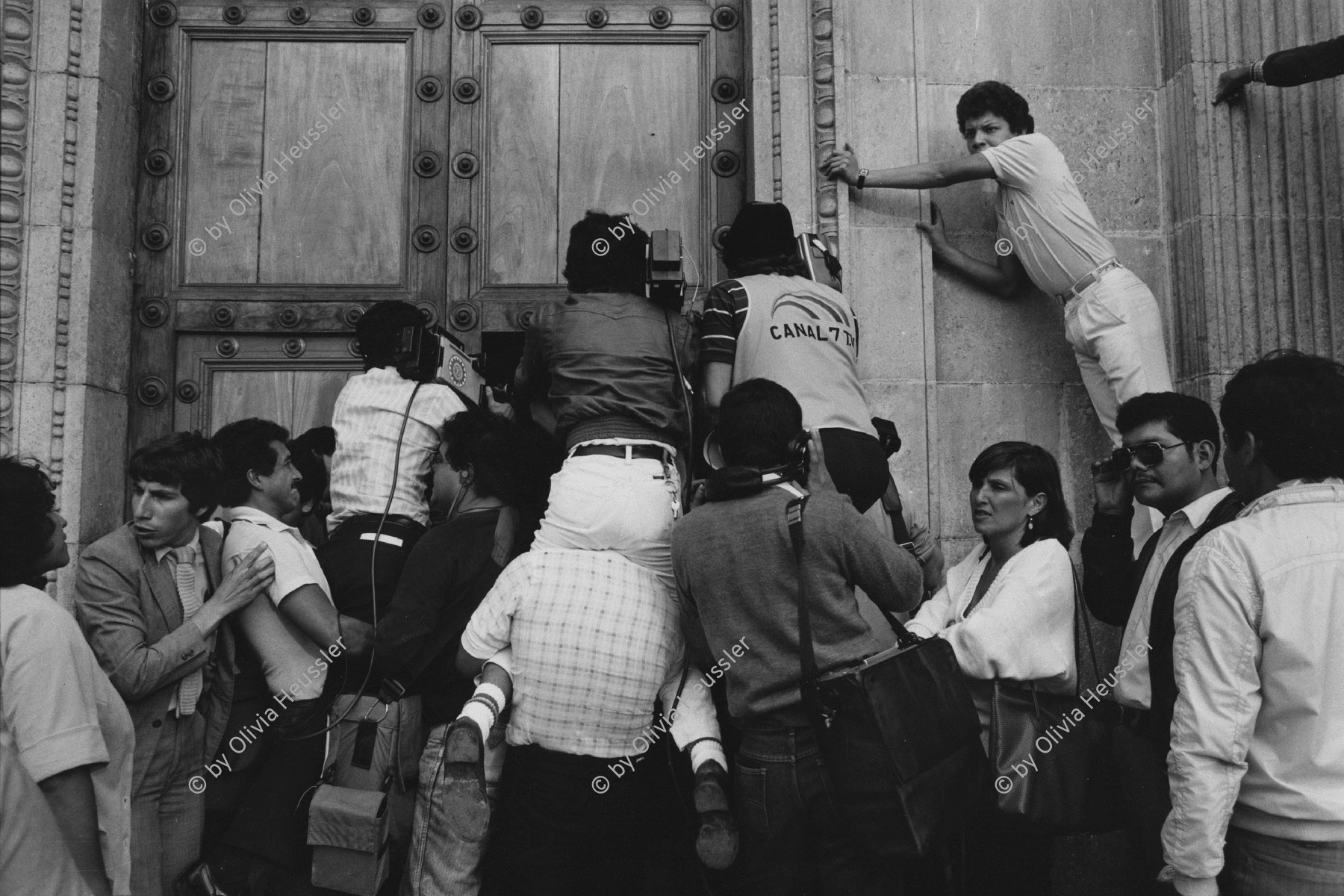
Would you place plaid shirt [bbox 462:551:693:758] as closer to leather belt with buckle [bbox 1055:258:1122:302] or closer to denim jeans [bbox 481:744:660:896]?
denim jeans [bbox 481:744:660:896]

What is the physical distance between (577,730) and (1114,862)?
91.8 inches

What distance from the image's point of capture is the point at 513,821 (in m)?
3.78

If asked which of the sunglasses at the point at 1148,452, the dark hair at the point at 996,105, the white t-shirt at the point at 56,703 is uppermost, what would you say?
the dark hair at the point at 996,105

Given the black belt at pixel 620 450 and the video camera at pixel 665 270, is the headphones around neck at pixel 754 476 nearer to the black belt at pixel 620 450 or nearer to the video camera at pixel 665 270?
the black belt at pixel 620 450

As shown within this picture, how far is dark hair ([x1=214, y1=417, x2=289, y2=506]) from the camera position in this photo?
4328mm

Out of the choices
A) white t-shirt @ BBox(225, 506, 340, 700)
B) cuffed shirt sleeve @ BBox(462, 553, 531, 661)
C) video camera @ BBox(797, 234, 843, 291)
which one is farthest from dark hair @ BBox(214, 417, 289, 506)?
video camera @ BBox(797, 234, 843, 291)

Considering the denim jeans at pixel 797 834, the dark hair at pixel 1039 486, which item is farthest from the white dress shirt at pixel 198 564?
the dark hair at pixel 1039 486

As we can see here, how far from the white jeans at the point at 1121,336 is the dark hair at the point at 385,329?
259 centimetres

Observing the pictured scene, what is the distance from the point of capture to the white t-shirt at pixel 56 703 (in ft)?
9.52

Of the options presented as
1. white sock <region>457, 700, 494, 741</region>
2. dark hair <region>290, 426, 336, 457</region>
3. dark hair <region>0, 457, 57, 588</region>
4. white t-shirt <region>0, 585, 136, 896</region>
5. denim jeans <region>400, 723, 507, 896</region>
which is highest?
dark hair <region>290, 426, 336, 457</region>

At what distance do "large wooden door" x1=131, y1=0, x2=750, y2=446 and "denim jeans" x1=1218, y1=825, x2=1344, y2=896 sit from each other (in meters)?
3.40

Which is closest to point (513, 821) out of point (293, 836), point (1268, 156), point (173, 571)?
point (293, 836)

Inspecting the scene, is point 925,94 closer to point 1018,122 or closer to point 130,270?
point 1018,122

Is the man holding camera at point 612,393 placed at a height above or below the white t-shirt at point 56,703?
above
